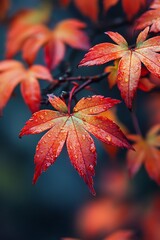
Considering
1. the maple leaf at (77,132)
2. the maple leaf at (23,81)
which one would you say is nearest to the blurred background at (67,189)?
the maple leaf at (23,81)

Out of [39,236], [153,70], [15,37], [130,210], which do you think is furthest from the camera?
[39,236]

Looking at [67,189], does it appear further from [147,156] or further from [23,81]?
[23,81]

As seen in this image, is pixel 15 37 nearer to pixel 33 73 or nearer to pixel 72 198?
pixel 33 73

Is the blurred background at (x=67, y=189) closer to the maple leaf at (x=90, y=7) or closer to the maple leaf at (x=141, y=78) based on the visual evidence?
the maple leaf at (x=90, y=7)

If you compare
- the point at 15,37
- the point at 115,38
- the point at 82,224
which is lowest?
the point at 115,38

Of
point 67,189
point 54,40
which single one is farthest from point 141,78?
point 67,189

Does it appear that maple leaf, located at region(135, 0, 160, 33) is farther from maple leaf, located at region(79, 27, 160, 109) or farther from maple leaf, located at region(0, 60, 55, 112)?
maple leaf, located at region(0, 60, 55, 112)

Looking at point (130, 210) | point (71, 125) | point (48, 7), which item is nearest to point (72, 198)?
point (130, 210)
